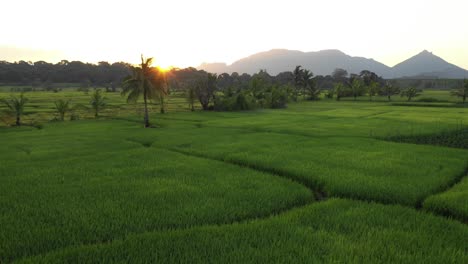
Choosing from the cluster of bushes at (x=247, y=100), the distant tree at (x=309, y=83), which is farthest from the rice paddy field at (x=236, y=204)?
the distant tree at (x=309, y=83)

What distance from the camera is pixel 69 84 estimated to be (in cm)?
10531

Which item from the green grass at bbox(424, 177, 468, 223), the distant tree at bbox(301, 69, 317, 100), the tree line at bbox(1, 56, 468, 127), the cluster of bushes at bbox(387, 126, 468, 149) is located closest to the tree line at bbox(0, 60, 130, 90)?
the tree line at bbox(1, 56, 468, 127)

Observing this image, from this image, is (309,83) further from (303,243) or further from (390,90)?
(303,243)

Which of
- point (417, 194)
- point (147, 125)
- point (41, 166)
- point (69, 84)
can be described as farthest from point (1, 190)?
point (69, 84)

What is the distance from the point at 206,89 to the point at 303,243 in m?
44.4

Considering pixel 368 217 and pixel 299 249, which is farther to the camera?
pixel 368 217

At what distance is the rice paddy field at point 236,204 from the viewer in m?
→ 6.65

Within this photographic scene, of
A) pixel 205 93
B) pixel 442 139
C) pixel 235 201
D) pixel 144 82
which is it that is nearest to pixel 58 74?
pixel 205 93

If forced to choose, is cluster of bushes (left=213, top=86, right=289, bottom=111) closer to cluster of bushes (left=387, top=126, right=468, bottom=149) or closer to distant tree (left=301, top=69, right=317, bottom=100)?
distant tree (left=301, top=69, right=317, bottom=100)

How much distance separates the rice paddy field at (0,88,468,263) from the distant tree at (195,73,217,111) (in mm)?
31693

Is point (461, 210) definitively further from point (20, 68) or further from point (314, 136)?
point (20, 68)

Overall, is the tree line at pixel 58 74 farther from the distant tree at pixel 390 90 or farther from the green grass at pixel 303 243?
the green grass at pixel 303 243

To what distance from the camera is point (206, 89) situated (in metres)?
50.3

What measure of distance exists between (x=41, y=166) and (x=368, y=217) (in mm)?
12615
